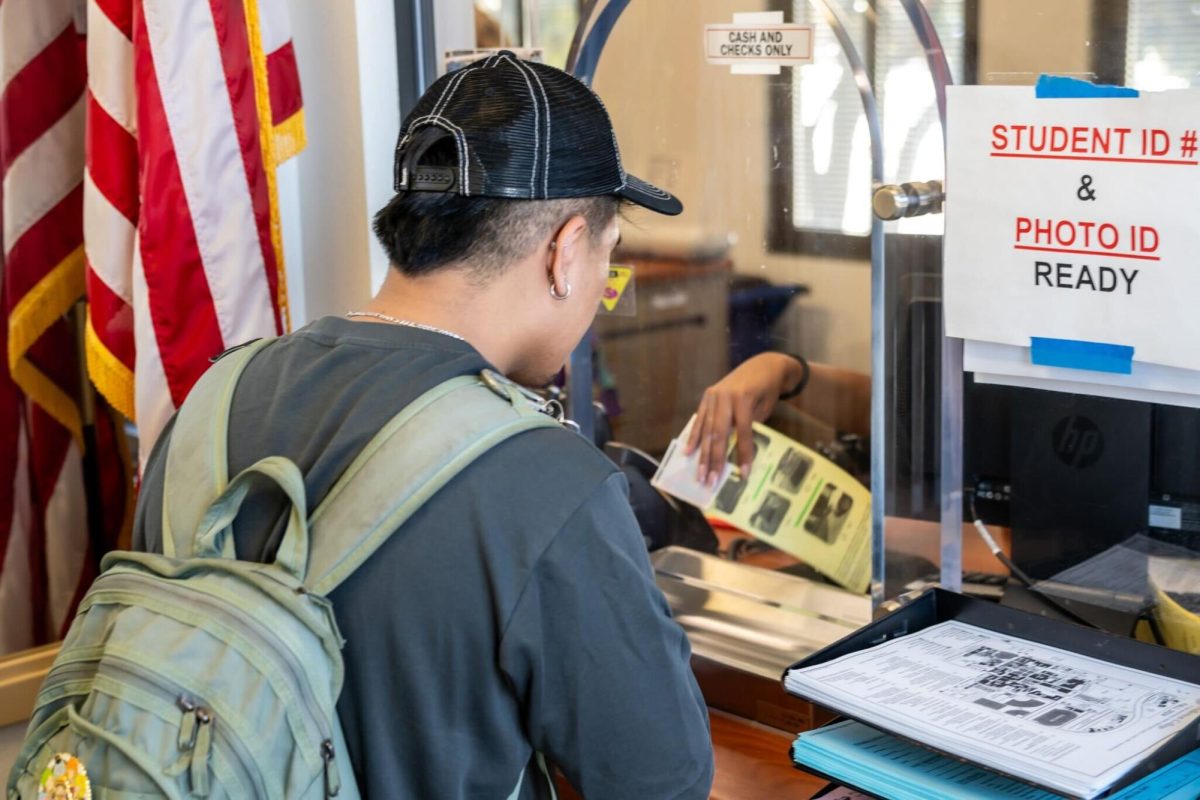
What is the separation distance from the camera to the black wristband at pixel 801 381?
1.67 meters

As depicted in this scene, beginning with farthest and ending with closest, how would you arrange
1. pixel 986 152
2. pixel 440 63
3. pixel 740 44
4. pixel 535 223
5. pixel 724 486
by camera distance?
pixel 440 63, pixel 724 486, pixel 740 44, pixel 986 152, pixel 535 223

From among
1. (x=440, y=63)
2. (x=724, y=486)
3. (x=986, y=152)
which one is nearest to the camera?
(x=986, y=152)

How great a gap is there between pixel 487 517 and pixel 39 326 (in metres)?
1.32

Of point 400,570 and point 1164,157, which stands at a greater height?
point 1164,157

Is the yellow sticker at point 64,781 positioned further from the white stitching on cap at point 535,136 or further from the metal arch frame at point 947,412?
the metal arch frame at point 947,412

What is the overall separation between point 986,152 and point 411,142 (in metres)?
0.54

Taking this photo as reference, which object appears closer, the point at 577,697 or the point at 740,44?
the point at 577,697

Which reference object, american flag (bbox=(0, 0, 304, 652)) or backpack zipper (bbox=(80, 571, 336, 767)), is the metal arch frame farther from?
american flag (bbox=(0, 0, 304, 652))

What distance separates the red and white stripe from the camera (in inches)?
75.0

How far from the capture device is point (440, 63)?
1.81 m

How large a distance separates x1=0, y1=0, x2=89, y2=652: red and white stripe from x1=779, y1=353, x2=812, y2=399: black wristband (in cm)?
110

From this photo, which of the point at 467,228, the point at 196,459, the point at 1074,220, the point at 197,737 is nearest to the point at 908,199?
the point at 1074,220

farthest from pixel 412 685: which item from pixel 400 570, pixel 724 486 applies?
pixel 724 486

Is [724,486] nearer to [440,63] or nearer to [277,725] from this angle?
[440,63]
